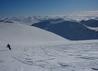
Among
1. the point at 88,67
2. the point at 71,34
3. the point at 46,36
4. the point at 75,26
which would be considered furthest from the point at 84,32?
the point at 88,67

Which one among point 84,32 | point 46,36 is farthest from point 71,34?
point 46,36

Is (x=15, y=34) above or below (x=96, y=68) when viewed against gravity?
above

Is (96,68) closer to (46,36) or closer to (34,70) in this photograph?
(34,70)

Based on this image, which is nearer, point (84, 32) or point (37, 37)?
point (37, 37)

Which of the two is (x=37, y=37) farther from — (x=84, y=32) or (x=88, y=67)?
(x=84, y=32)

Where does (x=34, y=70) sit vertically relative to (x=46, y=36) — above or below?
below

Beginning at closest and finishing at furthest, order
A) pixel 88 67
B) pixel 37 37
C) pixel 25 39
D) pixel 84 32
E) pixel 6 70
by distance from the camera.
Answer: pixel 6 70
pixel 88 67
pixel 25 39
pixel 37 37
pixel 84 32

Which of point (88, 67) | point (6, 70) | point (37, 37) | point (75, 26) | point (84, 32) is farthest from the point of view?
point (75, 26)

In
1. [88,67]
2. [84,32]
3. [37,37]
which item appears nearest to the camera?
[88,67]

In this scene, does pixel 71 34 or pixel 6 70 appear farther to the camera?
pixel 71 34
